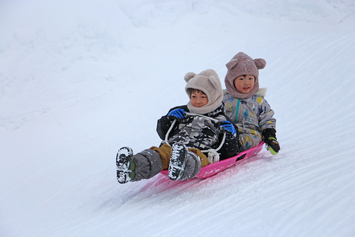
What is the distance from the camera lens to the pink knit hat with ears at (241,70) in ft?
7.73

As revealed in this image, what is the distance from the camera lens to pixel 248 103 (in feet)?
7.88

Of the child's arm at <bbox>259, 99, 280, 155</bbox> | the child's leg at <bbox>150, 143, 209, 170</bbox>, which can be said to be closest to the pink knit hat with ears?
the child's arm at <bbox>259, 99, 280, 155</bbox>

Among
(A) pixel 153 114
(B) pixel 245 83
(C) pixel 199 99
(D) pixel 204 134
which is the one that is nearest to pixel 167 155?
(D) pixel 204 134

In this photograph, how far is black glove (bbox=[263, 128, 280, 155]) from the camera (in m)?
2.17

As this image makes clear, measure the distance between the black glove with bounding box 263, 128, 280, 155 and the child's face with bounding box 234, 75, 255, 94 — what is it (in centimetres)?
35

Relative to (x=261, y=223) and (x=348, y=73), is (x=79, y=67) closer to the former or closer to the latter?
(x=348, y=73)

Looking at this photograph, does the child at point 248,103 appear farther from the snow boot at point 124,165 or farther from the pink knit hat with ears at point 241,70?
the snow boot at point 124,165

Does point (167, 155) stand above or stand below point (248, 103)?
below

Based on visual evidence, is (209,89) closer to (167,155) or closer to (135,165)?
(167,155)

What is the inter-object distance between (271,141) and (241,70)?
0.58m

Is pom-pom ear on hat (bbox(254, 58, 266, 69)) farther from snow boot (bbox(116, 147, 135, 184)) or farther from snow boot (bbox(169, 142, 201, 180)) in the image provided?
snow boot (bbox(116, 147, 135, 184))

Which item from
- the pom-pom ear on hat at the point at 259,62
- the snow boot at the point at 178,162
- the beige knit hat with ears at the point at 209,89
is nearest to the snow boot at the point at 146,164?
the snow boot at the point at 178,162

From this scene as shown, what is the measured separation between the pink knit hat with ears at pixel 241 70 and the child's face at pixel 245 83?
25 millimetres

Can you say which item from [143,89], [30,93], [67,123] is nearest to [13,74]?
[30,93]
